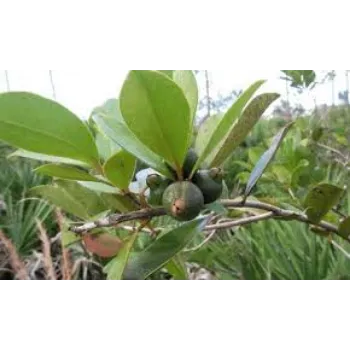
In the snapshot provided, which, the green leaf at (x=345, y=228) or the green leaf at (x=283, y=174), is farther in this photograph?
the green leaf at (x=283, y=174)

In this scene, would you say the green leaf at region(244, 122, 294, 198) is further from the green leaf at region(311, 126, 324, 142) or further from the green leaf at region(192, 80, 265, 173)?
the green leaf at region(311, 126, 324, 142)

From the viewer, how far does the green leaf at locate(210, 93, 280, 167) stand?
0.44 metres

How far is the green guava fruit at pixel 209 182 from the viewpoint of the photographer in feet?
1.43

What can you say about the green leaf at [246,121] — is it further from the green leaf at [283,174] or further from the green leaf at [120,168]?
the green leaf at [283,174]

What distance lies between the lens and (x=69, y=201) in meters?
0.58

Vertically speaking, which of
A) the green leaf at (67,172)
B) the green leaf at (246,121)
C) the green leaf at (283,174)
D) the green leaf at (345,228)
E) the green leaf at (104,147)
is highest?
the green leaf at (246,121)

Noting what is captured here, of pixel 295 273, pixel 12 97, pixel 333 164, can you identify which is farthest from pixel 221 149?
pixel 333 164

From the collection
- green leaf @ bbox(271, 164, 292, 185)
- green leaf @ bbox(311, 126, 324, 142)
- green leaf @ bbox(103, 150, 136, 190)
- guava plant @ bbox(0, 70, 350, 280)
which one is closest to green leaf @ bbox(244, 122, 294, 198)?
guava plant @ bbox(0, 70, 350, 280)

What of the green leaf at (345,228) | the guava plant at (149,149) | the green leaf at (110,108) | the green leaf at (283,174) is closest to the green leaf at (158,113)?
the guava plant at (149,149)

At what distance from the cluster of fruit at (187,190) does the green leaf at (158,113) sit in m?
0.02

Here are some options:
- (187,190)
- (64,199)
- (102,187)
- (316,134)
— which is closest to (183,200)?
(187,190)

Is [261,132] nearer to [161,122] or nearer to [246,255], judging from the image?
[246,255]

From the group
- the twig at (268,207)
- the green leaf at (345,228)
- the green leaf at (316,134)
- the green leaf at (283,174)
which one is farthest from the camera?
the green leaf at (316,134)

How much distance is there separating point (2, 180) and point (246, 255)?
80.0 inches
